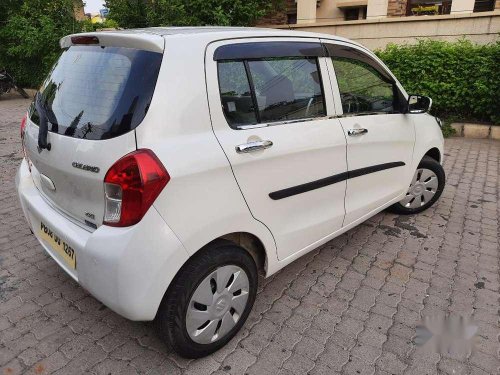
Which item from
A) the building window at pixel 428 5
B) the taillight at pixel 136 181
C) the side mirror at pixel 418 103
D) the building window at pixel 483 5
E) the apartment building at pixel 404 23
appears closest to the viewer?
the taillight at pixel 136 181

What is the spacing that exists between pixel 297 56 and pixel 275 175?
2.82ft

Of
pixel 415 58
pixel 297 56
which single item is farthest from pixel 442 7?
pixel 297 56

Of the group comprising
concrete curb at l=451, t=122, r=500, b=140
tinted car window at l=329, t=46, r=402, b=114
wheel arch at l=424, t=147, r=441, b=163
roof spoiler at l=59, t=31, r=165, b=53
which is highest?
roof spoiler at l=59, t=31, r=165, b=53

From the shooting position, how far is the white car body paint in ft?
5.99

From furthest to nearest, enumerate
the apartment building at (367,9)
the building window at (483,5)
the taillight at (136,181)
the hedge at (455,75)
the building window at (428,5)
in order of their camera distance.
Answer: the building window at (428,5) → the building window at (483,5) → the apartment building at (367,9) → the hedge at (455,75) → the taillight at (136,181)

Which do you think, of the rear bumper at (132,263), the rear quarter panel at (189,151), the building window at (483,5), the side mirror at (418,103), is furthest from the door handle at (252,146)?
the building window at (483,5)

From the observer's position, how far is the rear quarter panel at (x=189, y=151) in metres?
1.83

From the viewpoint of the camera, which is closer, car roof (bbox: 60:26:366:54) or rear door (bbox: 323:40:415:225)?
car roof (bbox: 60:26:366:54)

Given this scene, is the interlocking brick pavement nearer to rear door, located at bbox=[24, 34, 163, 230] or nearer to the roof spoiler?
rear door, located at bbox=[24, 34, 163, 230]

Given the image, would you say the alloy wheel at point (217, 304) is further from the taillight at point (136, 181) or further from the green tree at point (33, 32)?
the green tree at point (33, 32)

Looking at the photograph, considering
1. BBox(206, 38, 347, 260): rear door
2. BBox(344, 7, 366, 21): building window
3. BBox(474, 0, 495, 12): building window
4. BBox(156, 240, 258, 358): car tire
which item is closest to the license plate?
BBox(156, 240, 258, 358): car tire

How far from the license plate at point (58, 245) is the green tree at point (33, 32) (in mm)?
9021

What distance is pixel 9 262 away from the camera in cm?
317

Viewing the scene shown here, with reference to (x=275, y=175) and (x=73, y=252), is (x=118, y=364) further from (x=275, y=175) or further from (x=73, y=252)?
(x=275, y=175)
